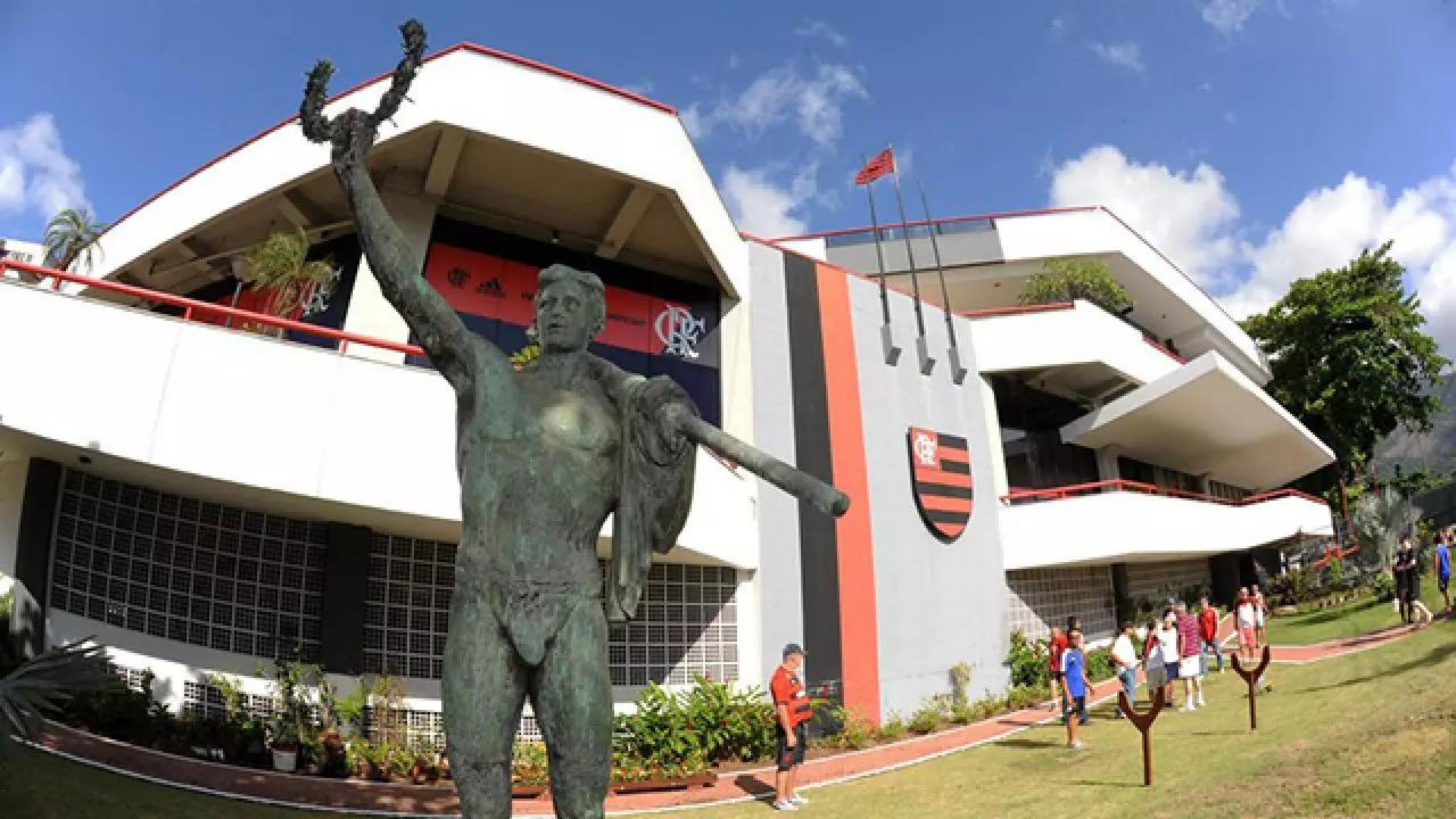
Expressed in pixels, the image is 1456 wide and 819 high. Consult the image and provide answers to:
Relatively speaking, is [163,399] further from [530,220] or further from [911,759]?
[911,759]

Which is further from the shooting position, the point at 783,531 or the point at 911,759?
the point at 783,531

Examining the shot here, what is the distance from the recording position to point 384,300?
11211 millimetres

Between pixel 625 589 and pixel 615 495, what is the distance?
0.31 metres

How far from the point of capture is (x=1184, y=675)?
428 inches

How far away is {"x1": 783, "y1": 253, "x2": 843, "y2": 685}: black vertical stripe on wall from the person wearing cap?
447 cm

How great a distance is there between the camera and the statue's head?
2746mm

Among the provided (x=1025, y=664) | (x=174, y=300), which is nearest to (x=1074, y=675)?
(x=1025, y=664)

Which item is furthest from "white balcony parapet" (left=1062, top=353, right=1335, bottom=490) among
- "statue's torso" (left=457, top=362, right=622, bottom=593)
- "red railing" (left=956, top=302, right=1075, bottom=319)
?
"statue's torso" (left=457, top=362, right=622, bottom=593)

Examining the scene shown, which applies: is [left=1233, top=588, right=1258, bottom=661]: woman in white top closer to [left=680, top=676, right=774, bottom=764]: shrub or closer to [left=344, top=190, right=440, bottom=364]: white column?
[left=680, top=676, right=774, bottom=764]: shrub

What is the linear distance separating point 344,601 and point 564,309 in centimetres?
818

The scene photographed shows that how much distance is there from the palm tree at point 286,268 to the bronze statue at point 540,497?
9733mm

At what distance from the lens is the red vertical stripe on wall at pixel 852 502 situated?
43.5 feet

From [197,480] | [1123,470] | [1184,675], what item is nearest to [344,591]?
[197,480]

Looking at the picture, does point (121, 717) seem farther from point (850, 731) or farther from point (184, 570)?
point (850, 731)
